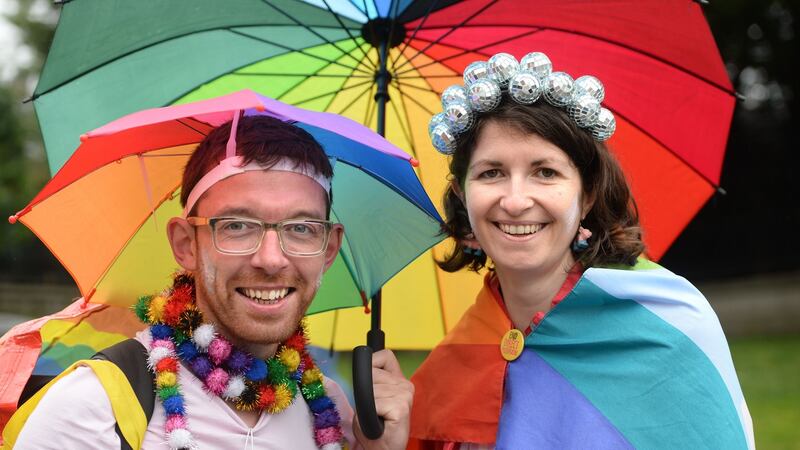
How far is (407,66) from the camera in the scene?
3650 millimetres

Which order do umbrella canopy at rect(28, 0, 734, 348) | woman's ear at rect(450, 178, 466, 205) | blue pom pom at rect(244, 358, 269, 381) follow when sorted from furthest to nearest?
umbrella canopy at rect(28, 0, 734, 348), woman's ear at rect(450, 178, 466, 205), blue pom pom at rect(244, 358, 269, 381)

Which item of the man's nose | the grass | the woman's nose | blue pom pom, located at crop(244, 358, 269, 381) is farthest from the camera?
the grass

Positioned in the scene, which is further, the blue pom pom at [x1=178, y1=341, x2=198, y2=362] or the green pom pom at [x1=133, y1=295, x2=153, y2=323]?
the green pom pom at [x1=133, y1=295, x2=153, y2=323]

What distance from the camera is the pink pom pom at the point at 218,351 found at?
8.68 feet

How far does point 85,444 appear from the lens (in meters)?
2.31

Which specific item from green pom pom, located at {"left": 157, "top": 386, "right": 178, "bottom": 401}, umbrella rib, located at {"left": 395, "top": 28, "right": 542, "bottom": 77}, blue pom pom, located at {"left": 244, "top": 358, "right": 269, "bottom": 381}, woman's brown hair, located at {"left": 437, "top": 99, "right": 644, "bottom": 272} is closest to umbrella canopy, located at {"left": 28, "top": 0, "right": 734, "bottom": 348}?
umbrella rib, located at {"left": 395, "top": 28, "right": 542, "bottom": 77}

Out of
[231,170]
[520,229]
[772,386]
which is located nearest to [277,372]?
[231,170]

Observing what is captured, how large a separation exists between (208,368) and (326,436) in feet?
1.47

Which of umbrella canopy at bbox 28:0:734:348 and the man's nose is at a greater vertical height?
umbrella canopy at bbox 28:0:734:348

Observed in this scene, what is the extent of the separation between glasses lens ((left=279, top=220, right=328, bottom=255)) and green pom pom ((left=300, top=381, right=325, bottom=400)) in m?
0.50


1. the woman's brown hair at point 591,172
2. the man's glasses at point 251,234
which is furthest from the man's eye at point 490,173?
the man's glasses at point 251,234

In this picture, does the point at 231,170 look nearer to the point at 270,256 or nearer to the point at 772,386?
the point at 270,256

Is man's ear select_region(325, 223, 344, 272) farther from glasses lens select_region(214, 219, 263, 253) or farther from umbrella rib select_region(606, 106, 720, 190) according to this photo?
umbrella rib select_region(606, 106, 720, 190)

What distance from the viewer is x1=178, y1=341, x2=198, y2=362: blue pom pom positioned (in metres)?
2.64
